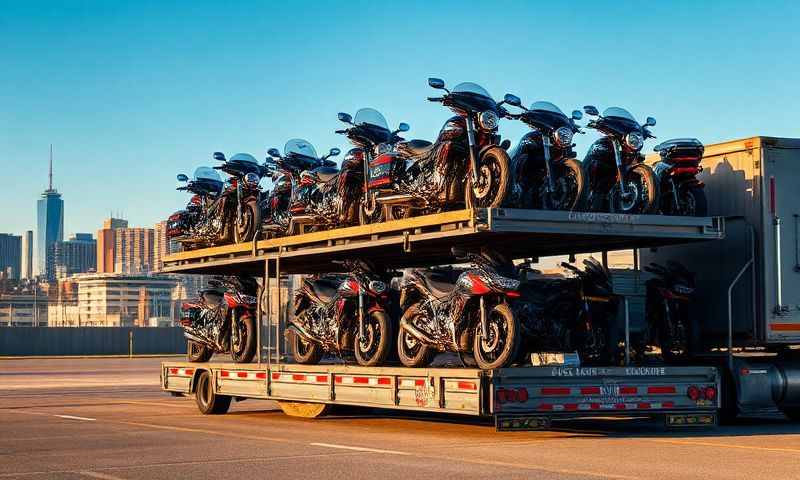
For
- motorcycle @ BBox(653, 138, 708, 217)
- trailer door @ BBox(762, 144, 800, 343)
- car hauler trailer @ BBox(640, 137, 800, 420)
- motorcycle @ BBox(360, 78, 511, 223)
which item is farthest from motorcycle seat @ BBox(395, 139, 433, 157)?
trailer door @ BBox(762, 144, 800, 343)

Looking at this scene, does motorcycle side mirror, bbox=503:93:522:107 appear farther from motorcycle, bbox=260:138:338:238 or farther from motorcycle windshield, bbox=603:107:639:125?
motorcycle, bbox=260:138:338:238

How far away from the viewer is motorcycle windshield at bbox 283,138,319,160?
20266mm

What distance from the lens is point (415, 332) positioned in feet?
52.4

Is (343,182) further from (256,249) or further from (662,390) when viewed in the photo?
(662,390)

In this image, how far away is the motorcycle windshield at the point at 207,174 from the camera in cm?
2212

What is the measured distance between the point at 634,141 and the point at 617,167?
0.41 m

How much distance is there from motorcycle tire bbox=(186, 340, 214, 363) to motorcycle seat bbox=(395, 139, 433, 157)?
6.79 metres

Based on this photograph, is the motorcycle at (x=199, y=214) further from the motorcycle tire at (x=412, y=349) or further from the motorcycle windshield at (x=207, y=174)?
the motorcycle tire at (x=412, y=349)

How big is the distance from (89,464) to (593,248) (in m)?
7.42

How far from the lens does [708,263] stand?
16.7 m

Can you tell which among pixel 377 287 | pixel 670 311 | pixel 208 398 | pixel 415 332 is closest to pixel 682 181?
pixel 670 311

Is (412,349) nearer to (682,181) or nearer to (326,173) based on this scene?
(326,173)

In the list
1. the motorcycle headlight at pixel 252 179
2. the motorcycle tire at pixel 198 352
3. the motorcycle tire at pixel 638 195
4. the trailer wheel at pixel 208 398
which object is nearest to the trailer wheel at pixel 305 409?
the trailer wheel at pixel 208 398

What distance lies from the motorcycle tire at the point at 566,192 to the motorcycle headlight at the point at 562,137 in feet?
0.77
